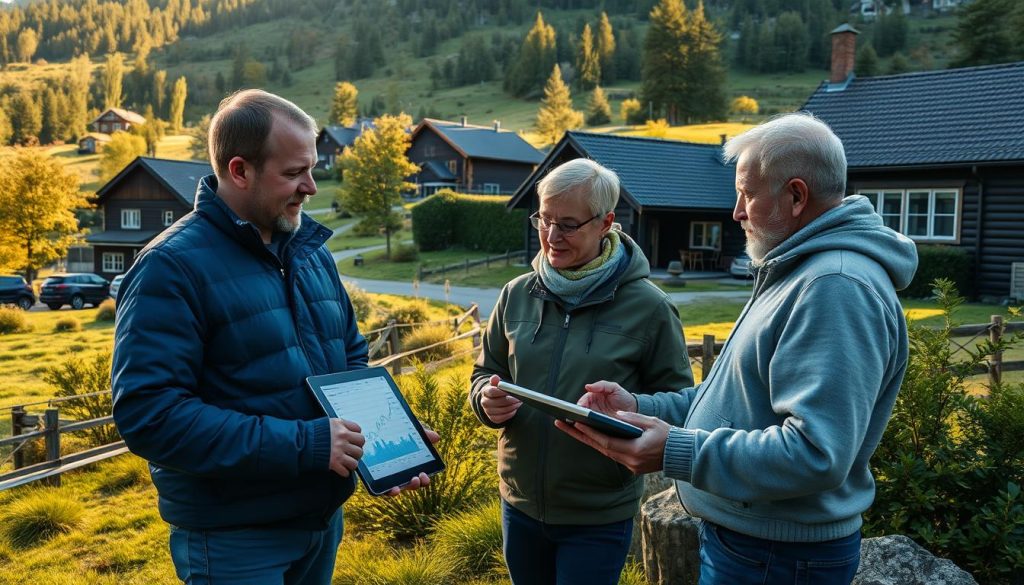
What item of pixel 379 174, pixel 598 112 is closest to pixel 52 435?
pixel 379 174

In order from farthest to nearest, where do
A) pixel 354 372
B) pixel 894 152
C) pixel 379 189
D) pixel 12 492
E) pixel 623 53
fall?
pixel 623 53, pixel 379 189, pixel 894 152, pixel 12 492, pixel 354 372

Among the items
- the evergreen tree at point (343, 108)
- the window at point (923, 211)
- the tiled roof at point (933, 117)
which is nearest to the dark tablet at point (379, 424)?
the tiled roof at point (933, 117)

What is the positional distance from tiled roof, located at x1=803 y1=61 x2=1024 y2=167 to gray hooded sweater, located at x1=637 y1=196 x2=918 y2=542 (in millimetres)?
20694

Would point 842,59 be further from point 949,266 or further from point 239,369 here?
point 239,369

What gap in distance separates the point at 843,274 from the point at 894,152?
74.0ft

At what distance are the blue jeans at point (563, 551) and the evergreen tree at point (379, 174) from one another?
133 feet

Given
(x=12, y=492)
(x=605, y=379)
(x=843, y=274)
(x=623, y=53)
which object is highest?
(x=623, y=53)

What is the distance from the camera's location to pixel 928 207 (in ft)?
70.9

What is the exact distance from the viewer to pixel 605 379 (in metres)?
3.03

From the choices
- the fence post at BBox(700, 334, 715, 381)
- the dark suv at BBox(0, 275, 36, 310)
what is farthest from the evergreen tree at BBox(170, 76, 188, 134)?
the fence post at BBox(700, 334, 715, 381)

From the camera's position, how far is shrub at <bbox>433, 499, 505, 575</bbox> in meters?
4.81

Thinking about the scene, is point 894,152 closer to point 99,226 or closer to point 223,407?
point 223,407

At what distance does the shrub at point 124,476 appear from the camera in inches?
287

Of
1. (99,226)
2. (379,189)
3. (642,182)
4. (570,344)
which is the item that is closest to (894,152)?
(642,182)
